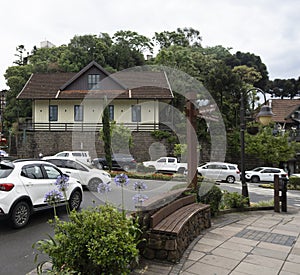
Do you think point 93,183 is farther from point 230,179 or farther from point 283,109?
point 283,109

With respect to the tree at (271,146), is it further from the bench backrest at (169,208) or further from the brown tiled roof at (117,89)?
the bench backrest at (169,208)

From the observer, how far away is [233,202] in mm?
8906

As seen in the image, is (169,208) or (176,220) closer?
(176,220)

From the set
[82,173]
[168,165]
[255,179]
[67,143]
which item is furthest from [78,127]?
[82,173]

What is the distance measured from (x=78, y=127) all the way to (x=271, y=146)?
16.9 m

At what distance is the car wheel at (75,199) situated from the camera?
308 inches

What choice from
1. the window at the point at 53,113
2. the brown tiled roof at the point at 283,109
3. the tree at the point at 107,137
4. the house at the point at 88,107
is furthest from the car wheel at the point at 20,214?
the brown tiled roof at the point at 283,109

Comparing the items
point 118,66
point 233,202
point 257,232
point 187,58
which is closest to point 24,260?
point 257,232

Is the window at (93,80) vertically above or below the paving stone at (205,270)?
above

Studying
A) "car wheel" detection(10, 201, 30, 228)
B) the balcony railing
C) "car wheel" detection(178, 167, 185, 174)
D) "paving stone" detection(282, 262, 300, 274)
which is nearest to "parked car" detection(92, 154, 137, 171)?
"car wheel" detection(178, 167, 185, 174)

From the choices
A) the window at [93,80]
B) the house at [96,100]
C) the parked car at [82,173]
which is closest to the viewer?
the parked car at [82,173]

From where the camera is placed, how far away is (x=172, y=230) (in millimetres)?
4375

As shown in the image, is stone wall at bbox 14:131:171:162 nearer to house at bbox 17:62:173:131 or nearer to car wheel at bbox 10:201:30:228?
house at bbox 17:62:173:131

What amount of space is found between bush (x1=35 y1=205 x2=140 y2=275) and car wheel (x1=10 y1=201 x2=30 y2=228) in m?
3.00
